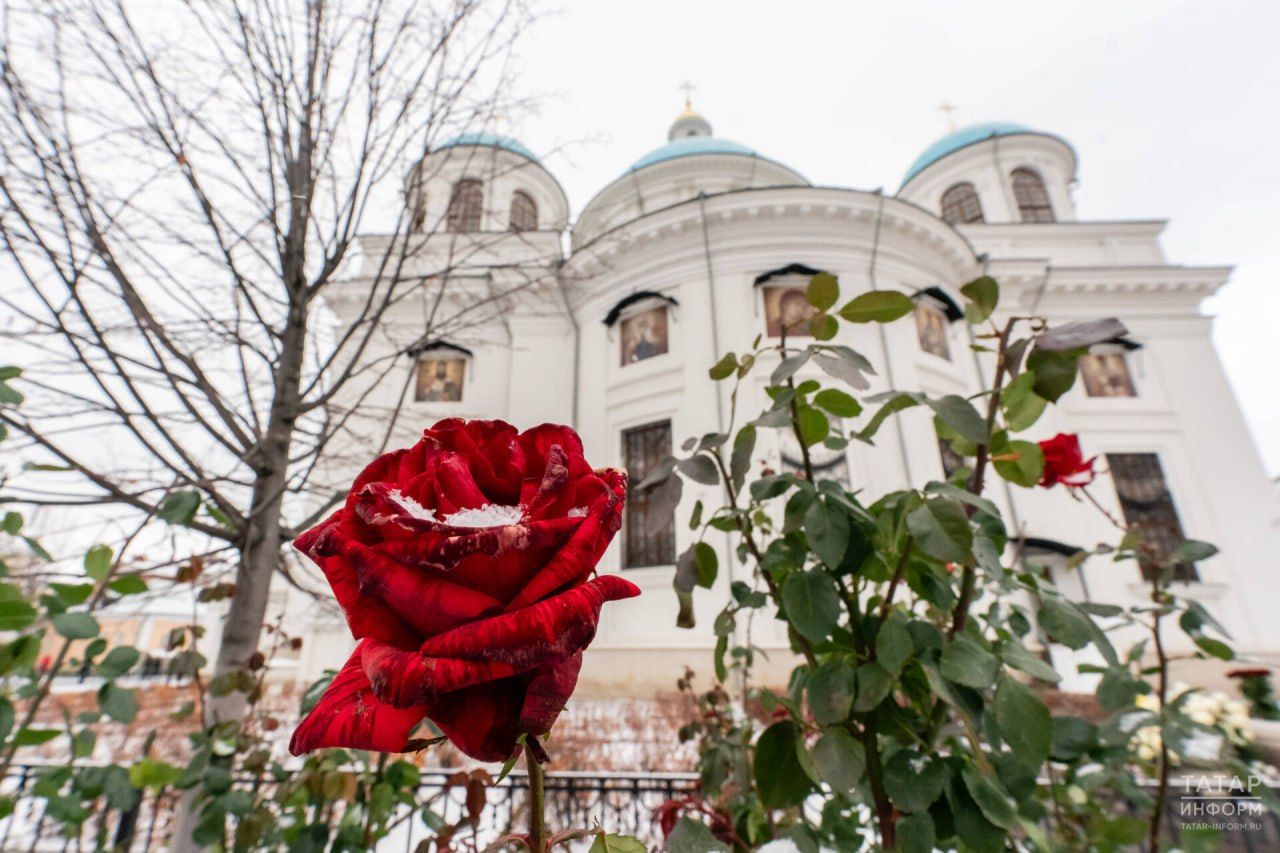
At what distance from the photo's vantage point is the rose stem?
1.26 ft

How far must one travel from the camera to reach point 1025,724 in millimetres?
805

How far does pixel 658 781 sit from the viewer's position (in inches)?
107

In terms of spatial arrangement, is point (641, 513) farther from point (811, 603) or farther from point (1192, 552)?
point (811, 603)

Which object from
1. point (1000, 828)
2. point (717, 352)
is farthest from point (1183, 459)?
point (1000, 828)

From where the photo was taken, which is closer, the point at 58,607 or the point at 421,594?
the point at 421,594

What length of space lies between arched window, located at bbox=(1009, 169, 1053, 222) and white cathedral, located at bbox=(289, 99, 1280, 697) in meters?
3.32

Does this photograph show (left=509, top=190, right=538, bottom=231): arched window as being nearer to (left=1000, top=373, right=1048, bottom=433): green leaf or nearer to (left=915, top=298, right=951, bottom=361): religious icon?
(left=915, top=298, right=951, bottom=361): religious icon

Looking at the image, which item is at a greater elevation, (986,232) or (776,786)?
(986,232)

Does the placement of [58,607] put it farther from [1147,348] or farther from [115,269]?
[1147,348]

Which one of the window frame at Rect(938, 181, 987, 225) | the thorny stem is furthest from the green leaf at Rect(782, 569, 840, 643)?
the window frame at Rect(938, 181, 987, 225)

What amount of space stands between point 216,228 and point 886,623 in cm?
237

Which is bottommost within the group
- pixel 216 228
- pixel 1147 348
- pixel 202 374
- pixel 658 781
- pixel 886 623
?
pixel 658 781

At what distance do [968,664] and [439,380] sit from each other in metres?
13.2

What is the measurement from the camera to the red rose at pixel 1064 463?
1188 mm
